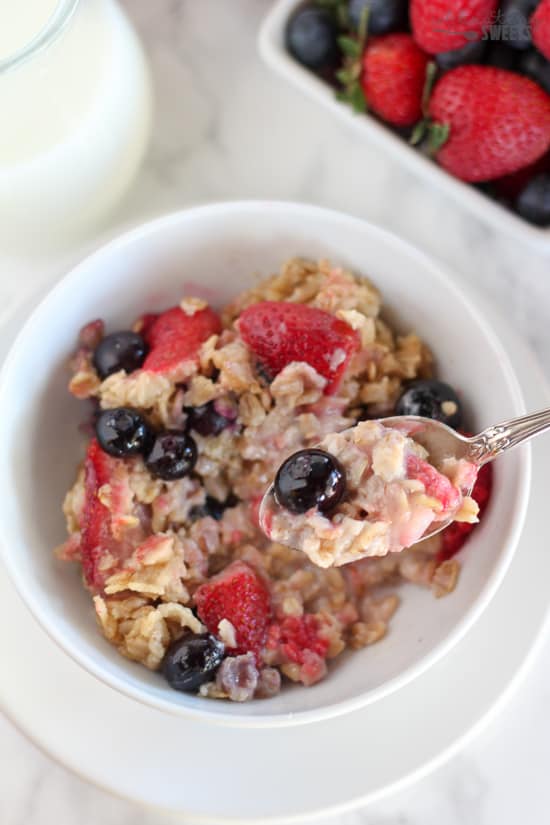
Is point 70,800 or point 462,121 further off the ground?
point 462,121

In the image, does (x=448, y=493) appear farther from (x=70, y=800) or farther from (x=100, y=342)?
(x=70, y=800)

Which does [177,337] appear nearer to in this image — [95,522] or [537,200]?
[95,522]

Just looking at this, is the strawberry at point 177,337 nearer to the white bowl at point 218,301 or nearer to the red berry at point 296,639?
the white bowl at point 218,301

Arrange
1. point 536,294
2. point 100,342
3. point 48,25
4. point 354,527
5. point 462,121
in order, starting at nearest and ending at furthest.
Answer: point 354,527 < point 48,25 < point 100,342 < point 462,121 < point 536,294

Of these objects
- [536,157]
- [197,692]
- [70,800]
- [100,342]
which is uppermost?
[536,157]

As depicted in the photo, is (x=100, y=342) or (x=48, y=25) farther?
(x=100, y=342)

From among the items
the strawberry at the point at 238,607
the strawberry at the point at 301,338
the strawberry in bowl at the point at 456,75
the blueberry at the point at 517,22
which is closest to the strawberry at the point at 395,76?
the strawberry in bowl at the point at 456,75

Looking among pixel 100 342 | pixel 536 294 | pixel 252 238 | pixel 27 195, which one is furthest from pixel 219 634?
pixel 536 294

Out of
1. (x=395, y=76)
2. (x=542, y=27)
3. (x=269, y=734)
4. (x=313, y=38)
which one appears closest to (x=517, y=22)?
(x=542, y=27)

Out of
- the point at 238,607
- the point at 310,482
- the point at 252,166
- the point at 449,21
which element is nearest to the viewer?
the point at 310,482
